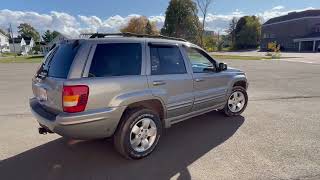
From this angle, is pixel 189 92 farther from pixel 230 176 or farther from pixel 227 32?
pixel 227 32

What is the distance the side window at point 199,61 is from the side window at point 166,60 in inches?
12.1

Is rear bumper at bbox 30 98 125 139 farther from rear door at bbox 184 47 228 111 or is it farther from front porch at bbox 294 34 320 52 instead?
front porch at bbox 294 34 320 52

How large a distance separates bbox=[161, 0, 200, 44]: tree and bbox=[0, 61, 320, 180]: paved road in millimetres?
58682

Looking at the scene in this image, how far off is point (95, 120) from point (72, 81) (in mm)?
594

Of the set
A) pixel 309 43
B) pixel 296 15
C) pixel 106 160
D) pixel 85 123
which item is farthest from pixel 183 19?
pixel 85 123

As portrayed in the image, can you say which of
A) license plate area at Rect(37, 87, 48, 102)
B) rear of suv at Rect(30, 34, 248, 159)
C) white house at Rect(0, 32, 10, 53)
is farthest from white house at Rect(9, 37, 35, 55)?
rear of suv at Rect(30, 34, 248, 159)

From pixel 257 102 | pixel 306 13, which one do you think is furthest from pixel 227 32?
pixel 257 102

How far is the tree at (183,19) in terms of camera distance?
63281 millimetres

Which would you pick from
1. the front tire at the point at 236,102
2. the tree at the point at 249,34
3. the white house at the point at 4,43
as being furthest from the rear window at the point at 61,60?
the white house at the point at 4,43

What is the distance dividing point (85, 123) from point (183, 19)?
63.0 m

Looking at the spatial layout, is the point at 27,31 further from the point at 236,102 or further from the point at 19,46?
the point at 236,102

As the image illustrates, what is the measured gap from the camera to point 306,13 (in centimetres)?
6869

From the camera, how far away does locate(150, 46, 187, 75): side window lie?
13.7ft

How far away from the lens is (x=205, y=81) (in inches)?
199
